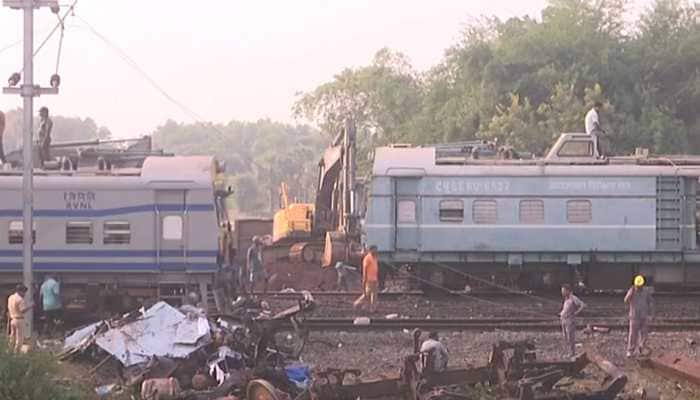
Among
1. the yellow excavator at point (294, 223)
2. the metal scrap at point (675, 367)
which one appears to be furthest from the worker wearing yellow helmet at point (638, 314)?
the yellow excavator at point (294, 223)

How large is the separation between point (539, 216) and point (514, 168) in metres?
1.27

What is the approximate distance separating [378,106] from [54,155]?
134 ft

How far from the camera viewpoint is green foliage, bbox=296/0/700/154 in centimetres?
4981

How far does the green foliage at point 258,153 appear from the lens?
94.1 m

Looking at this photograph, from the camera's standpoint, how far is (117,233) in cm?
2378

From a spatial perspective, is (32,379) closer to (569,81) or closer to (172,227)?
(172,227)

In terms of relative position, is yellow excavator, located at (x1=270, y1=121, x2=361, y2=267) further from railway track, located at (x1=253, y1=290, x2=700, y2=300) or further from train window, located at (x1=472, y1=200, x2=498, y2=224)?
train window, located at (x1=472, y1=200, x2=498, y2=224)

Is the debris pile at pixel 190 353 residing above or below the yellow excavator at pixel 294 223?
below

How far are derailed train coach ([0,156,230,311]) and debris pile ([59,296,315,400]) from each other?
5.36 metres

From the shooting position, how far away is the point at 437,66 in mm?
63656

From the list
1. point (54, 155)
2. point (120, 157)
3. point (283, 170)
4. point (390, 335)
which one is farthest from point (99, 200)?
point (283, 170)

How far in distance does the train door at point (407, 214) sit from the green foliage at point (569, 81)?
22.9m

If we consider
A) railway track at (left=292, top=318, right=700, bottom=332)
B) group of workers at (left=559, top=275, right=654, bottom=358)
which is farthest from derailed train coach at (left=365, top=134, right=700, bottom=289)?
group of workers at (left=559, top=275, right=654, bottom=358)

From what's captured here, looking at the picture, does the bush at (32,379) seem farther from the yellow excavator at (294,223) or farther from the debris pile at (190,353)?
the yellow excavator at (294,223)
